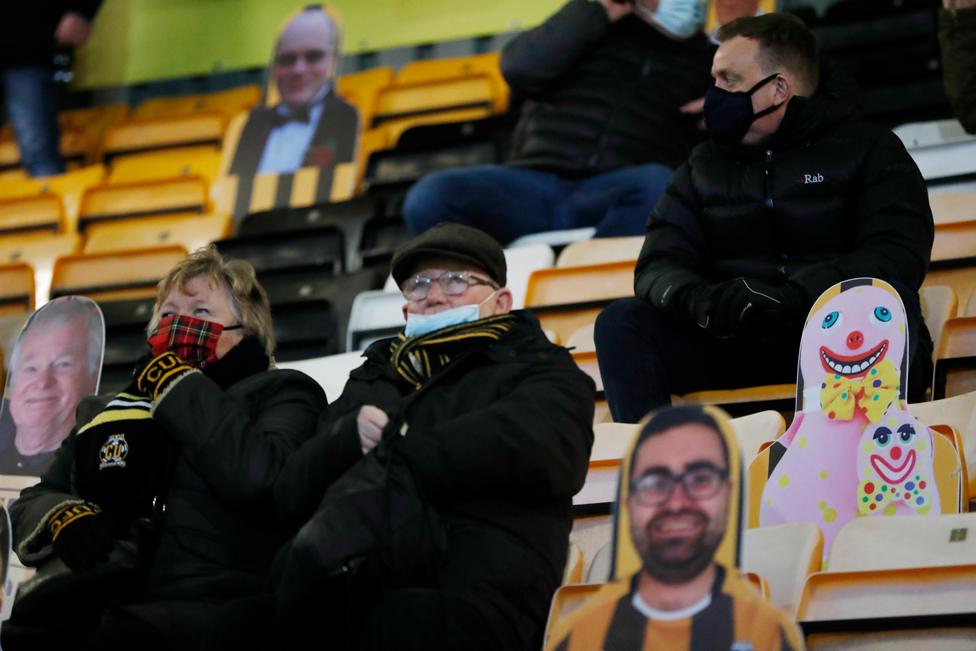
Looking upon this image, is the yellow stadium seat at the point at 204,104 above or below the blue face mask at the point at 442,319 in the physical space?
above

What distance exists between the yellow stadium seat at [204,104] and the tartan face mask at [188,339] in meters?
4.51

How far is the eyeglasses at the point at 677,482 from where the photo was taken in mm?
2109

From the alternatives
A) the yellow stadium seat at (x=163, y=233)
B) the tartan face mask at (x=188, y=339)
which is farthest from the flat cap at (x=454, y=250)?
the yellow stadium seat at (x=163, y=233)

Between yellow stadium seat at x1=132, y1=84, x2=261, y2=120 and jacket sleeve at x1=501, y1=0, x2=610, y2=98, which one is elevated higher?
yellow stadium seat at x1=132, y1=84, x2=261, y2=120

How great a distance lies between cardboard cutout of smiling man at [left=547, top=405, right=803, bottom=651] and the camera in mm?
2062

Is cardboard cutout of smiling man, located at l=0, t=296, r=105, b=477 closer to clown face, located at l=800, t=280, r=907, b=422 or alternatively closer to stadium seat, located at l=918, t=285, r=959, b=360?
clown face, located at l=800, t=280, r=907, b=422

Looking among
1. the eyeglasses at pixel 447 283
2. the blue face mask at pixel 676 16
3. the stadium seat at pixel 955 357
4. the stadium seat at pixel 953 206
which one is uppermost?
the blue face mask at pixel 676 16

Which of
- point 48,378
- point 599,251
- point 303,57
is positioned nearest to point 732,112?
point 599,251

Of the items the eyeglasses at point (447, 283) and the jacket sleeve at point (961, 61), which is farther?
the jacket sleeve at point (961, 61)

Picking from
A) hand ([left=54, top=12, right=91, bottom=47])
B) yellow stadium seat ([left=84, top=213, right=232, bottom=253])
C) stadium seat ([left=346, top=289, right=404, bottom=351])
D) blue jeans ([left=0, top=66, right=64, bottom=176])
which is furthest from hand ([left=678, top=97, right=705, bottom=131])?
hand ([left=54, top=12, right=91, bottom=47])

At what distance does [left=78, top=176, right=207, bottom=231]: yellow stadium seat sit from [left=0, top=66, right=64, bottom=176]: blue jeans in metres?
0.73

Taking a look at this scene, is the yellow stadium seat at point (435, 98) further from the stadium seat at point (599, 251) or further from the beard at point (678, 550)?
the beard at point (678, 550)

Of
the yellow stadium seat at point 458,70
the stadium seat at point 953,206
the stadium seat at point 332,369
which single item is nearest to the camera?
the stadium seat at point 332,369

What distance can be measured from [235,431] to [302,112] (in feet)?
13.4
